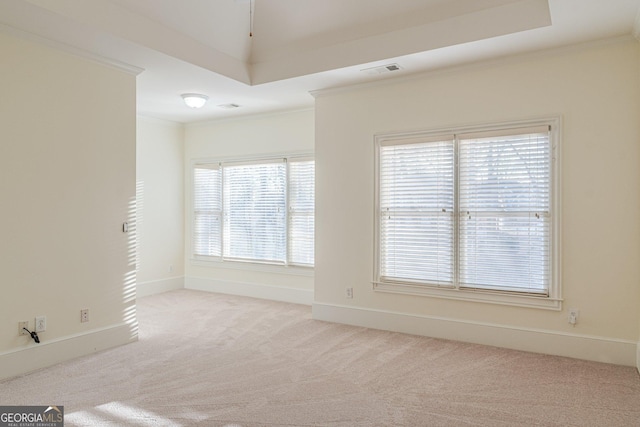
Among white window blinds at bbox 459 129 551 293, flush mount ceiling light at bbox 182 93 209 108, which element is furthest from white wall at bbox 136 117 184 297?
white window blinds at bbox 459 129 551 293

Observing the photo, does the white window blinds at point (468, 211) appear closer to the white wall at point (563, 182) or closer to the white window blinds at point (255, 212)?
the white wall at point (563, 182)

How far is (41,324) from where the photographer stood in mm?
3510

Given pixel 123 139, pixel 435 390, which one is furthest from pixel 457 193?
pixel 123 139

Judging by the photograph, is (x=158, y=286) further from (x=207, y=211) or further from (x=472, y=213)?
(x=472, y=213)

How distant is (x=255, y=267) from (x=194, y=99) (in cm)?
251

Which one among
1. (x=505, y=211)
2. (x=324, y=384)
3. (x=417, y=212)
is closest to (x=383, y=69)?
(x=417, y=212)

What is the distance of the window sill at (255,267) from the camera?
5.85 m

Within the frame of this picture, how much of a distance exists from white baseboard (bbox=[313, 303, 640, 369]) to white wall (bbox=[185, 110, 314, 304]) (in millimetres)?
1101

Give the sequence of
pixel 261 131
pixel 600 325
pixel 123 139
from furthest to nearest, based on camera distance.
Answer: pixel 261 131 < pixel 123 139 < pixel 600 325

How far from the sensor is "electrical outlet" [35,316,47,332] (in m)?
3.48

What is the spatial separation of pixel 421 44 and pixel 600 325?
2.81 m

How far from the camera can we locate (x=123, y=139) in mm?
4168

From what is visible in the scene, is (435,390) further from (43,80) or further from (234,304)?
(43,80)

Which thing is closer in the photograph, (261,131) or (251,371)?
(251,371)
